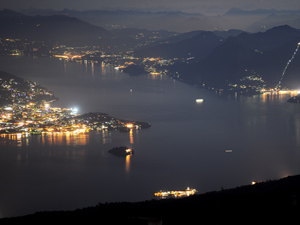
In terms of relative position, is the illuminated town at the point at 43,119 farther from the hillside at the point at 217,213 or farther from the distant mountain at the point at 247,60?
the distant mountain at the point at 247,60

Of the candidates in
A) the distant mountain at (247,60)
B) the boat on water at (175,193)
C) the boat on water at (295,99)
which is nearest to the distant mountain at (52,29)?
the distant mountain at (247,60)

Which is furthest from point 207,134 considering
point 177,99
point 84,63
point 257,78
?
point 84,63

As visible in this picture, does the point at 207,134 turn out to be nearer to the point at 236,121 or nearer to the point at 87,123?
the point at 236,121

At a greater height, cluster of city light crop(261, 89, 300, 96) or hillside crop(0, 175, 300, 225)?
hillside crop(0, 175, 300, 225)

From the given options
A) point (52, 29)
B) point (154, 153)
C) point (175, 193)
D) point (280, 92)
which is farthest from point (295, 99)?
point (52, 29)

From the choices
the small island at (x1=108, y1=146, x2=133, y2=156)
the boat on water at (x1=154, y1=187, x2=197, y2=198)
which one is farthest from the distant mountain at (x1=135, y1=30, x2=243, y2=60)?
the boat on water at (x1=154, y1=187, x2=197, y2=198)

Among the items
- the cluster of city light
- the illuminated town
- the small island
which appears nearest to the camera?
the small island

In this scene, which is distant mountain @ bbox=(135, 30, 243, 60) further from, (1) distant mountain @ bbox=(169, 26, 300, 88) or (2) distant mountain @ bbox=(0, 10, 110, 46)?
(2) distant mountain @ bbox=(0, 10, 110, 46)
